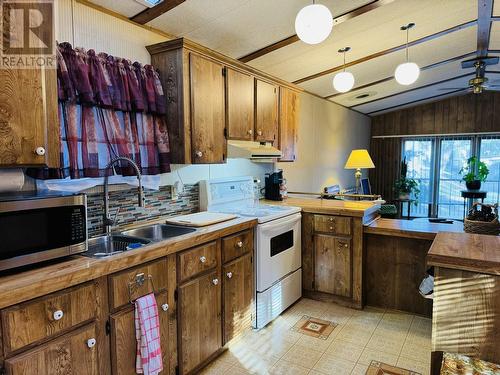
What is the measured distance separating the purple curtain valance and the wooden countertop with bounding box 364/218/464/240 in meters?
2.05

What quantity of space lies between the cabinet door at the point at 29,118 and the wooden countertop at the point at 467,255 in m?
1.77

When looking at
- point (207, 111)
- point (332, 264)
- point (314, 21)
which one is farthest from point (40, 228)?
point (332, 264)

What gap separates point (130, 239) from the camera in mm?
2086

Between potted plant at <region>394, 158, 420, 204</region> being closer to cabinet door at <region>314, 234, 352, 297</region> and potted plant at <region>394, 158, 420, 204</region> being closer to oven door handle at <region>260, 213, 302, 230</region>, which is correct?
cabinet door at <region>314, 234, 352, 297</region>

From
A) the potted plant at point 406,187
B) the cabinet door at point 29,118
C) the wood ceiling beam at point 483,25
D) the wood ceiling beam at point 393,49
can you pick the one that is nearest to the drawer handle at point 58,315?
the cabinet door at point 29,118

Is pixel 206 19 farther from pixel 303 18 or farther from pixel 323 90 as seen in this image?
pixel 323 90

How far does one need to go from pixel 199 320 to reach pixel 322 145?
4025 millimetres

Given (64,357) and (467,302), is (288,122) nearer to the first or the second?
(467,302)

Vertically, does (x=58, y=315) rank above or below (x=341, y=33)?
below

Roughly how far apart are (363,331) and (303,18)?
7.70 feet

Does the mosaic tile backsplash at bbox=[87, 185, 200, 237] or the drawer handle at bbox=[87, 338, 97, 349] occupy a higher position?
the mosaic tile backsplash at bbox=[87, 185, 200, 237]

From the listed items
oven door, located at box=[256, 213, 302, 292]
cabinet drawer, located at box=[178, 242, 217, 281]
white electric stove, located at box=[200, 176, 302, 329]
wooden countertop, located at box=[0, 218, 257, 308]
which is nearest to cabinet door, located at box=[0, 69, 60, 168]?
wooden countertop, located at box=[0, 218, 257, 308]

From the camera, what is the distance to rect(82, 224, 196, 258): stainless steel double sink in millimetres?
1996

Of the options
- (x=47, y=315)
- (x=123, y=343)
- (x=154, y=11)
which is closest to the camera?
(x=47, y=315)
